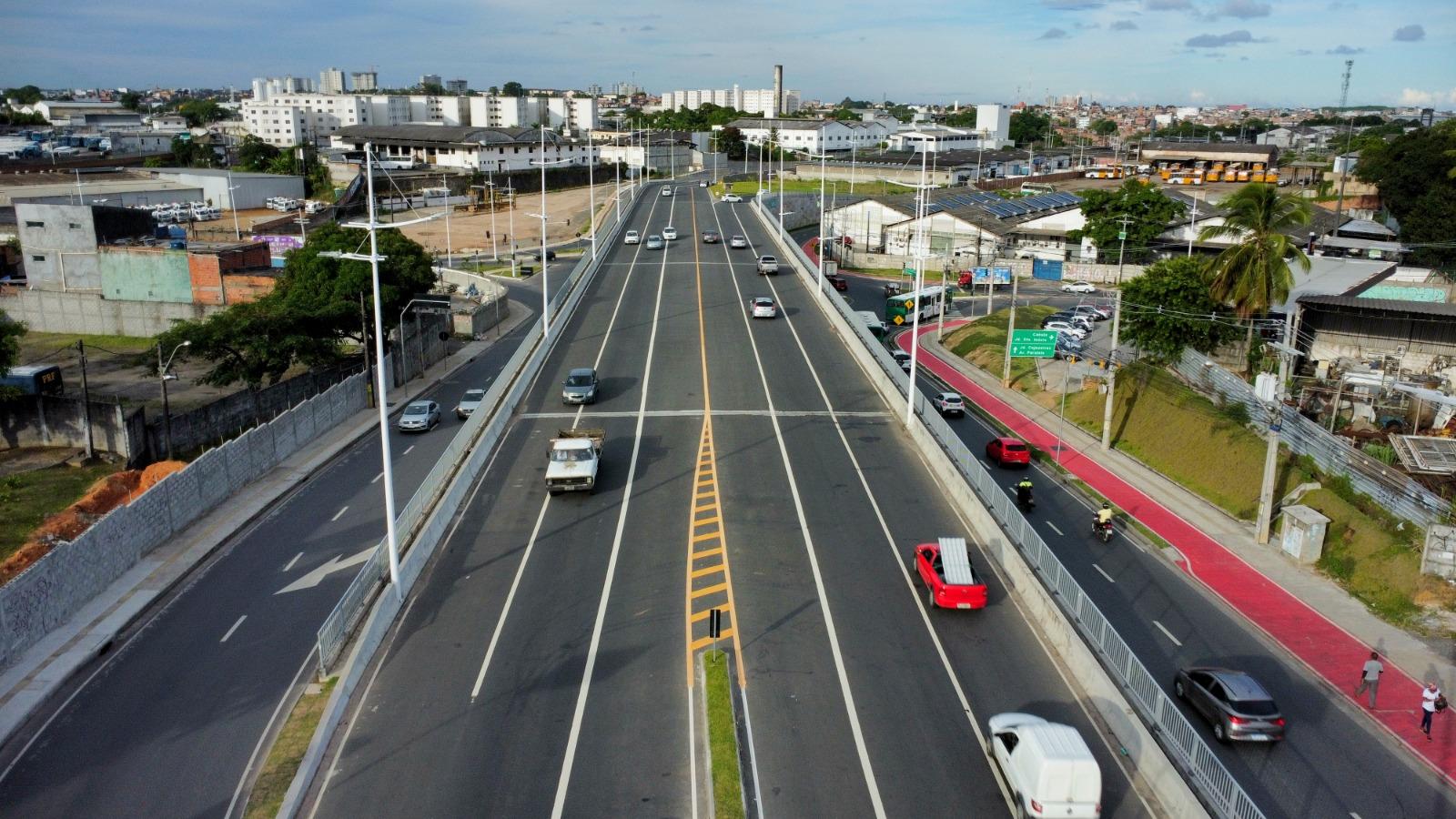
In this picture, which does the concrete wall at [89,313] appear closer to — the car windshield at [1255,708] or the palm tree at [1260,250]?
the palm tree at [1260,250]

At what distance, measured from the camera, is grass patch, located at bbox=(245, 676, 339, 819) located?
55.9 feet

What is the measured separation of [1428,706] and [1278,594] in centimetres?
829

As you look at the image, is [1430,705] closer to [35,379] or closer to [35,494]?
[35,494]

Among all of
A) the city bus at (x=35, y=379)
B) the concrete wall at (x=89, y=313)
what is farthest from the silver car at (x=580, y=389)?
the concrete wall at (x=89, y=313)

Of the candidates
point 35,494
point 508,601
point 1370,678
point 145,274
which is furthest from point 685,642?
point 145,274

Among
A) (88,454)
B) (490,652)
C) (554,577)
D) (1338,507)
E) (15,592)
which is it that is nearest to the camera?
(490,652)

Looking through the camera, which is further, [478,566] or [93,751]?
[478,566]

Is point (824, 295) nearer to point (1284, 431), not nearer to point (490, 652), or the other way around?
point (1284, 431)

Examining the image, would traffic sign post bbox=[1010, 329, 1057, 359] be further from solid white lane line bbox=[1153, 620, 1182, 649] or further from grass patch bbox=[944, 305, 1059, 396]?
solid white lane line bbox=[1153, 620, 1182, 649]

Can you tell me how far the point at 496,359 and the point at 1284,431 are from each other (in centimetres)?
4508

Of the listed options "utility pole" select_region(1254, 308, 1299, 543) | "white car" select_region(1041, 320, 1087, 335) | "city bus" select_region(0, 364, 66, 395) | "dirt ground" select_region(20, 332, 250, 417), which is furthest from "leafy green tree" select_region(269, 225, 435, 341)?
"utility pole" select_region(1254, 308, 1299, 543)

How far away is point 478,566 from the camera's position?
26.3m

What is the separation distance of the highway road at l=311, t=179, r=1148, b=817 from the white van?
3.39 feet

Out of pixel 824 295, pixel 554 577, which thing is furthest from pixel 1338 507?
pixel 824 295
